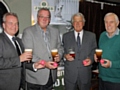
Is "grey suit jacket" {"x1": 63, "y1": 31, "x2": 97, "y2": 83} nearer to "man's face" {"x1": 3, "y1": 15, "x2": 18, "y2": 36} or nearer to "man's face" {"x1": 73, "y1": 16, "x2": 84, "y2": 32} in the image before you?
"man's face" {"x1": 73, "y1": 16, "x2": 84, "y2": 32}

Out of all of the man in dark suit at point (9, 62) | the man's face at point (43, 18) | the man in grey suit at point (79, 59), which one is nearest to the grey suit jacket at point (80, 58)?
the man in grey suit at point (79, 59)

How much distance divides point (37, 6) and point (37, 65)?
5.31ft

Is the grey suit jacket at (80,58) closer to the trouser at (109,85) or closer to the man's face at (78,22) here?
the man's face at (78,22)

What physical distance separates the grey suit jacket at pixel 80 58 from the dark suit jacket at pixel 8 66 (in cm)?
99

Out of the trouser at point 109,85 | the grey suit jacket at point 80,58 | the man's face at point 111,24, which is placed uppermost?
the man's face at point 111,24

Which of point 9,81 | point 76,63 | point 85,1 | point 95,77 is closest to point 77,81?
point 76,63

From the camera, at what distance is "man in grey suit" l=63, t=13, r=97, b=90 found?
3293mm

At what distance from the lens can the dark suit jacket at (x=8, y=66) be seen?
2523 mm

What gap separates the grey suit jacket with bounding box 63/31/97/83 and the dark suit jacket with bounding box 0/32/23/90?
0.99 metres

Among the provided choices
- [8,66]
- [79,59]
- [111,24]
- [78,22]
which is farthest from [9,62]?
[111,24]

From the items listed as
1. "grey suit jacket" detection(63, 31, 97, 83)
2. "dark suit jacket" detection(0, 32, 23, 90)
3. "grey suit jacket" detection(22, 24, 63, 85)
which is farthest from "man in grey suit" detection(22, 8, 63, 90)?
"dark suit jacket" detection(0, 32, 23, 90)

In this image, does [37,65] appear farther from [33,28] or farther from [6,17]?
[6,17]

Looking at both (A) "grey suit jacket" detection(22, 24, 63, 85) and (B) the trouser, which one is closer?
(B) the trouser

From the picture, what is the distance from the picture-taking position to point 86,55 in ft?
10.9
